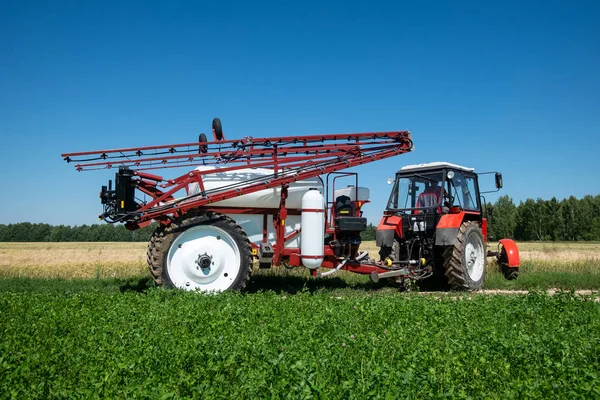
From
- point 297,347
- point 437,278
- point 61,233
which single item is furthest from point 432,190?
point 61,233

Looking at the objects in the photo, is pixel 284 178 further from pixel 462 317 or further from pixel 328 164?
pixel 462 317

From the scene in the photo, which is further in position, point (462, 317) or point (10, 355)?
point (462, 317)

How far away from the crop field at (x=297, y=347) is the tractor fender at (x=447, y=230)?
292cm

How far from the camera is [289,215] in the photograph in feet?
36.9

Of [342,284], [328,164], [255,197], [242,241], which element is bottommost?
[342,284]

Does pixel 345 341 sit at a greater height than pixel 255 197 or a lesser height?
lesser

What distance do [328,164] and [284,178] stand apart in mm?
1106

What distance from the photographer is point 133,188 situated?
10367mm

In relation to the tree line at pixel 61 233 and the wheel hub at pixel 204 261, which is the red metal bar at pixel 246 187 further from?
the tree line at pixel 61 233

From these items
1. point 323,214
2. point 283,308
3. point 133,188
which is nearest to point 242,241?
point 323,214

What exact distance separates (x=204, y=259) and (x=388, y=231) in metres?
4.44

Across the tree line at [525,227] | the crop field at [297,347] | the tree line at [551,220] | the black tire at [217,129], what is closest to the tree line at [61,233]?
the tree line at [525,227]

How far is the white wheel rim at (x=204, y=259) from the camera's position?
10062 mm

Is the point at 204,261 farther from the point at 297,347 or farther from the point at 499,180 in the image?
the point at 499,180
